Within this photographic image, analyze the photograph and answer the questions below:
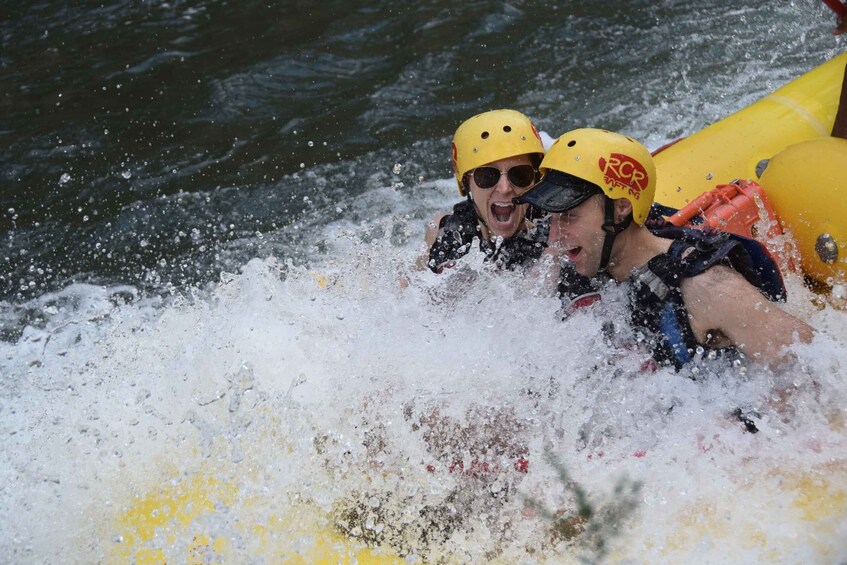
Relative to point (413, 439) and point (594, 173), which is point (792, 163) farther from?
point (413, 439)

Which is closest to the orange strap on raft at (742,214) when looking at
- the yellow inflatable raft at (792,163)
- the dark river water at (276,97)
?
the yellow inflatable raft at (792,163)

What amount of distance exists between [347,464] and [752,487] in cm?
149

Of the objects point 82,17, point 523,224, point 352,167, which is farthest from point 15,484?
point 82,17

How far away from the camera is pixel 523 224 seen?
4.07 m

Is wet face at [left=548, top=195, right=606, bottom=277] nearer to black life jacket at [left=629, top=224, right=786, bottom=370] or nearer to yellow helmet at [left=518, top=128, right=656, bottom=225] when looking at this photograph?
yellow helmet at [left=518, top=128, right=656, bottom=225]

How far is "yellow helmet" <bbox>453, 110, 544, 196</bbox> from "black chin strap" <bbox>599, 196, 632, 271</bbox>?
616 millimetres

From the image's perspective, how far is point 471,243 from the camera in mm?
4266

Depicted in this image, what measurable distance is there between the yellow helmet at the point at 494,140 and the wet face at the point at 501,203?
0.05m

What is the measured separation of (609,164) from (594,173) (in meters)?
0.07

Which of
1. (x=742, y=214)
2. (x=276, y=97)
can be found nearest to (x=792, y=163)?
(x=742, y=214)

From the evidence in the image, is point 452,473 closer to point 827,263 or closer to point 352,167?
point 827,263

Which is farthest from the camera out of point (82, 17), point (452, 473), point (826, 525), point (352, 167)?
point (82, 17)

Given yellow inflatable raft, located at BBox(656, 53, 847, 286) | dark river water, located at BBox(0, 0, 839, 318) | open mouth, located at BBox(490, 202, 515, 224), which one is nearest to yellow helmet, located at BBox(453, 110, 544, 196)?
open mouth, located at BBox(490, 202, 515, 224)

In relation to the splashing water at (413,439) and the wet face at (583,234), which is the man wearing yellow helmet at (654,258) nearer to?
the wet face at (583,234)
